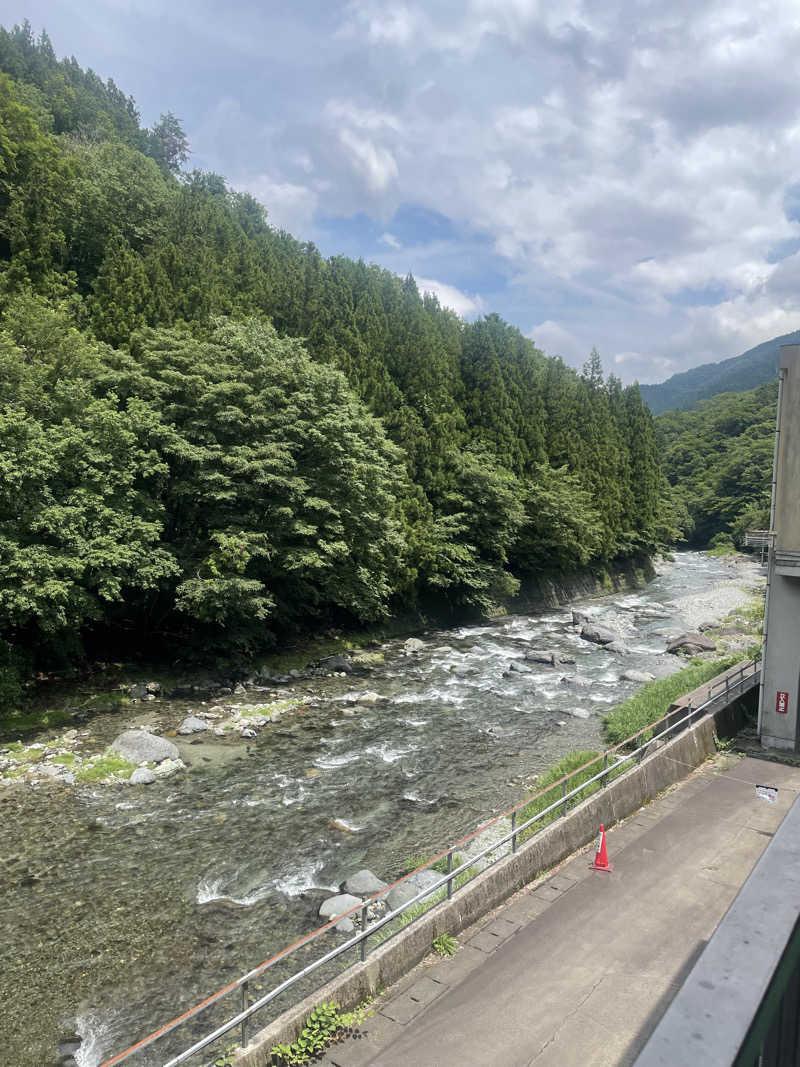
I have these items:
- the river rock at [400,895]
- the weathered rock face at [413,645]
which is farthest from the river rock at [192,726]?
the weathered rock face at [413,645]

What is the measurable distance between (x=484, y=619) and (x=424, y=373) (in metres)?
17.8

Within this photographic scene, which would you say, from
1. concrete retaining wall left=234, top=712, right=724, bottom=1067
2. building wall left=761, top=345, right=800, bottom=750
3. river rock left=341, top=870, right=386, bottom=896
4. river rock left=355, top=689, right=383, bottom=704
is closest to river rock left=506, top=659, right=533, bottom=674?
river rock left=355, top=689, right=383, bottom=704

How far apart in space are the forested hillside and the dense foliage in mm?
45242

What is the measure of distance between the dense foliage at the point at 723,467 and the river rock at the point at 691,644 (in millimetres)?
50466

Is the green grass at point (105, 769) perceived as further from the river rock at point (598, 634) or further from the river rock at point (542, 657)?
the river rock at point (598, 634)

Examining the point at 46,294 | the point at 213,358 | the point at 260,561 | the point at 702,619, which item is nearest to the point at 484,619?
the point at 702,619

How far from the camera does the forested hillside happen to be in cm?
2111

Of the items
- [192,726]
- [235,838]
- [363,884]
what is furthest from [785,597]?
[192,726]

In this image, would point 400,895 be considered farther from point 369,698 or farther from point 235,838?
point 369,698

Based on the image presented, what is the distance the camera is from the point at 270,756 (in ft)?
62.4

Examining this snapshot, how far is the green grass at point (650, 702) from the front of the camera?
2038cm

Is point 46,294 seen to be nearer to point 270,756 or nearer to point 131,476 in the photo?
point 131,476

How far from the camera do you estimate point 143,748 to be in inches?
722

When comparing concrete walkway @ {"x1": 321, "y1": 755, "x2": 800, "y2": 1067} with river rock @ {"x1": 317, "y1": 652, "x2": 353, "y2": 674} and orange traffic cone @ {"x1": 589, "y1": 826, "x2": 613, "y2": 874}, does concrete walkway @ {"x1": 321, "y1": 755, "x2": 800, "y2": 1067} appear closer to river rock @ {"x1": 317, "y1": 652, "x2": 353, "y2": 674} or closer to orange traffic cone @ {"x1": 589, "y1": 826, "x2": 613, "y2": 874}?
orange traffic cone @ {"x1": 589, "y1": 826, "x2": 613, "y2": 874}
